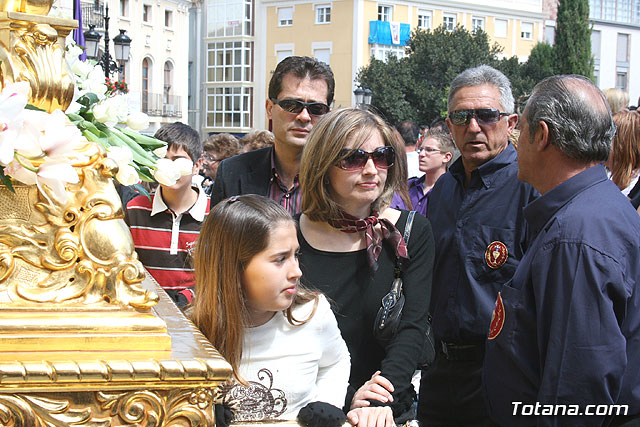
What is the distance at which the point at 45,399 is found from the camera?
1.32 m

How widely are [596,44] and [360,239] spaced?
55.6 meters

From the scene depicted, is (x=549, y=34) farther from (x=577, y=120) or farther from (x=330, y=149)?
(x=577, y=120)

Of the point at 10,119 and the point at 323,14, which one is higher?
the point at 323,14

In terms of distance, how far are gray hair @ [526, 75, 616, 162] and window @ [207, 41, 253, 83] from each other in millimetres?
48392

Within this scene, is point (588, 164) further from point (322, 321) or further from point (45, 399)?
point (45, 399)

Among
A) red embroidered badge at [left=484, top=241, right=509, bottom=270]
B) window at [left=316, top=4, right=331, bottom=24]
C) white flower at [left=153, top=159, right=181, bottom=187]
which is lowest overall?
red embroidered badge at [left=484, top=241, right=509, bottom=270]

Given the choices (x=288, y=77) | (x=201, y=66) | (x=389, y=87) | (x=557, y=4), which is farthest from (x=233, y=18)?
(x=288, y=77)

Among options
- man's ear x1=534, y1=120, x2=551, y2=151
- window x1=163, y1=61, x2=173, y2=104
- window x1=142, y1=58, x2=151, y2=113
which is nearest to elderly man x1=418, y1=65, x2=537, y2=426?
man's ear x1=534, y1=120, x2=551, y2=151

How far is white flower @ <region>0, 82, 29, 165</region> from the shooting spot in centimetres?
138

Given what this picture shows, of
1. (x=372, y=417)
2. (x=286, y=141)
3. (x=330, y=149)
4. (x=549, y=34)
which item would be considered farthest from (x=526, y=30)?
(x=372, y=417)

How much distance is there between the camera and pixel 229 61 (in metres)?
50.8

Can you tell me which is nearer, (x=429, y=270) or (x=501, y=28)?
(x=429, y=270)

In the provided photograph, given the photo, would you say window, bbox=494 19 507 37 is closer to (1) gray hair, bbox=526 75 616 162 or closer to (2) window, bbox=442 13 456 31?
(2) window, bbox=442 13 456 31

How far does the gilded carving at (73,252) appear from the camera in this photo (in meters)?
1.43
